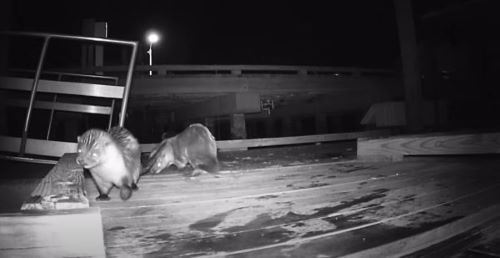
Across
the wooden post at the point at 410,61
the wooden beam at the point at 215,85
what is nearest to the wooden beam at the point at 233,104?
the wooden beam at the point at 215,85

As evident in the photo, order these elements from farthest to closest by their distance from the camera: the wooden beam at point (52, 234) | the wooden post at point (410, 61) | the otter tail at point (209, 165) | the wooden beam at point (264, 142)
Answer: the wooden beam at point (264, 142)
the wooden post at point (410, 61)
the otter tail at point (209, 165)
the wooden beam at point (52, 234)

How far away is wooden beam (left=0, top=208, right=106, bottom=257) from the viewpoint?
4.27ft

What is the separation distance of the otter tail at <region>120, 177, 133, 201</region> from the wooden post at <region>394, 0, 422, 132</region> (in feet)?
16.0

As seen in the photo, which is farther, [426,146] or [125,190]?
[426,146]

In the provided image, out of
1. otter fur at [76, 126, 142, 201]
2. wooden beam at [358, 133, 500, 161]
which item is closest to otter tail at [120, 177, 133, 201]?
otter fur at [76, 126, 142, 201]

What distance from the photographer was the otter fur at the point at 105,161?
2412mm

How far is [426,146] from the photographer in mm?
3754

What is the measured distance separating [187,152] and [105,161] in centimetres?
137

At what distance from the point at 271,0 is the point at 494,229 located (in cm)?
1482

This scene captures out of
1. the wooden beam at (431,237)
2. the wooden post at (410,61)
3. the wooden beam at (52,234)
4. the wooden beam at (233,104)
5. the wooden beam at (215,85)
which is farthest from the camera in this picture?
the wooden beam at (215,85)

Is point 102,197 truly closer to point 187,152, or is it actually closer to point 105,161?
point 105,161

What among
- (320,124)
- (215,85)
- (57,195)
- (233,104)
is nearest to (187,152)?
(57,195)

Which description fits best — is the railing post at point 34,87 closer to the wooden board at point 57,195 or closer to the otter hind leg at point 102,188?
the otter hind leg at point 102,188

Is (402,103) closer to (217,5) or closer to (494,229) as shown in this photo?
(494,229)
